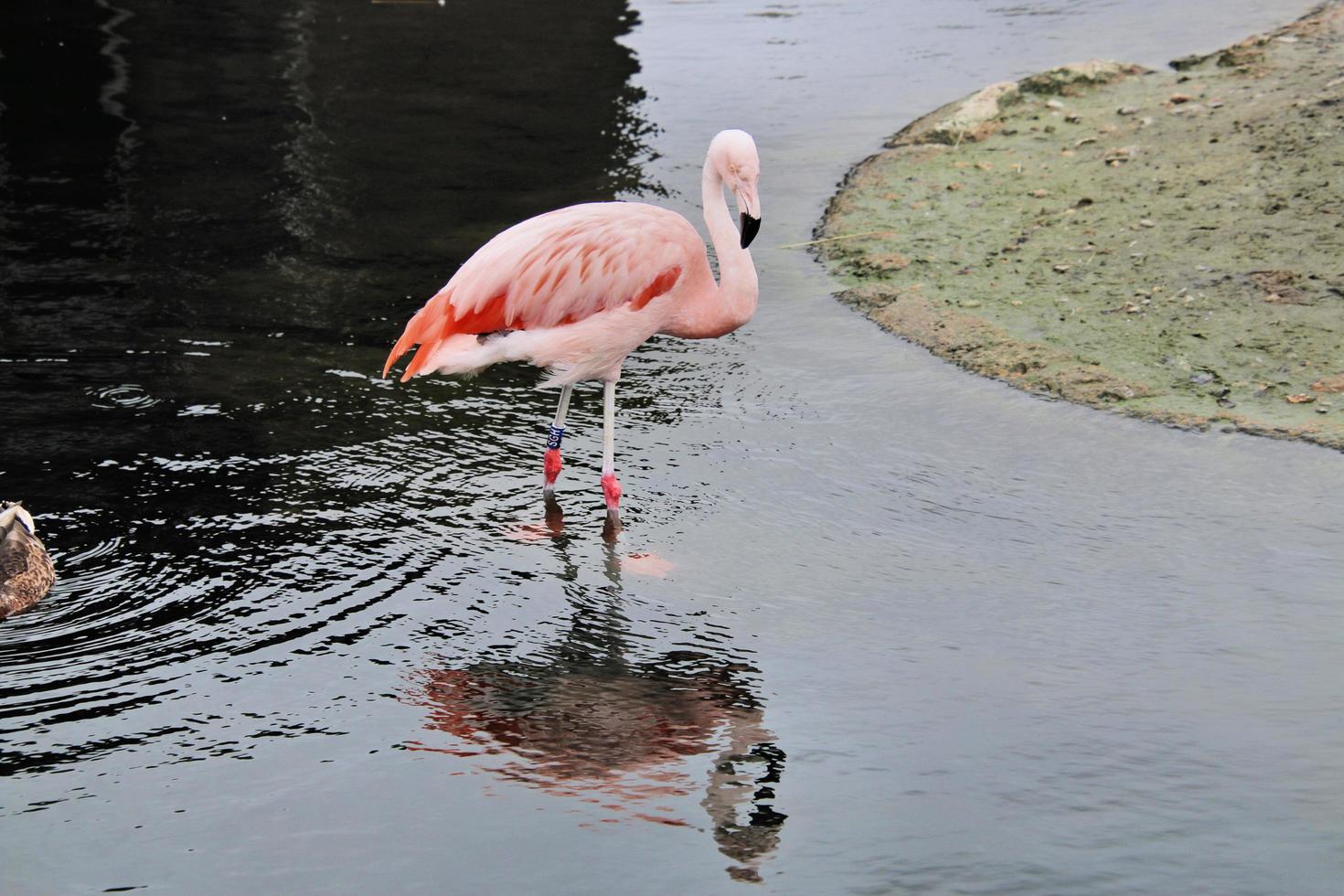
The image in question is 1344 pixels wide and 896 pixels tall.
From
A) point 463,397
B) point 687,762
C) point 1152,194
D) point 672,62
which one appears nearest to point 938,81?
point 672,62

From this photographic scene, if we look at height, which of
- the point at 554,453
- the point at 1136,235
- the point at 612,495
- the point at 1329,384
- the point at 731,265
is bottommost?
the point at 612,495

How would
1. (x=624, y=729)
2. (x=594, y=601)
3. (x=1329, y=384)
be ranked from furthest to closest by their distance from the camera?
(x=1329, y=384) < (x=594, y=601) < (x=624, y=729)

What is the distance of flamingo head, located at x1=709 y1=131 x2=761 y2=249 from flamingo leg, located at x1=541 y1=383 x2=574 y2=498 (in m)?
0.97

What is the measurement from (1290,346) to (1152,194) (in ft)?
5.95

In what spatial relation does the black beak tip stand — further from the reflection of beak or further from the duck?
the duck

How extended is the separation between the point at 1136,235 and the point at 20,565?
228 inches

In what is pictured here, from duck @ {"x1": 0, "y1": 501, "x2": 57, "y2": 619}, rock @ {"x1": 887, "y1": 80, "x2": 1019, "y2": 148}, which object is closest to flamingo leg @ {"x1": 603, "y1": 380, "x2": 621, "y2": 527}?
duck @ {"x1": 0, "y1": 501, "x2": 57, "y2": 619}

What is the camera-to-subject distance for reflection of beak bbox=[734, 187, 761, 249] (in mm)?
5914

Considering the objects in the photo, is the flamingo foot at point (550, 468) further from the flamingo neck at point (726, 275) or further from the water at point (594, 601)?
the flamingo neck at point (726, 275)

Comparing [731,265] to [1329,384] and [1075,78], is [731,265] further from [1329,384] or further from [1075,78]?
[1075,78]

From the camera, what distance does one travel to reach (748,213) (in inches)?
233

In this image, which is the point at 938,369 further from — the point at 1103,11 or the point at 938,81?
the point at 1103,11

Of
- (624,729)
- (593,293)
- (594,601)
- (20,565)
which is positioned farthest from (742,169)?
(20,565)

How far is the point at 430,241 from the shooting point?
8.84 m
